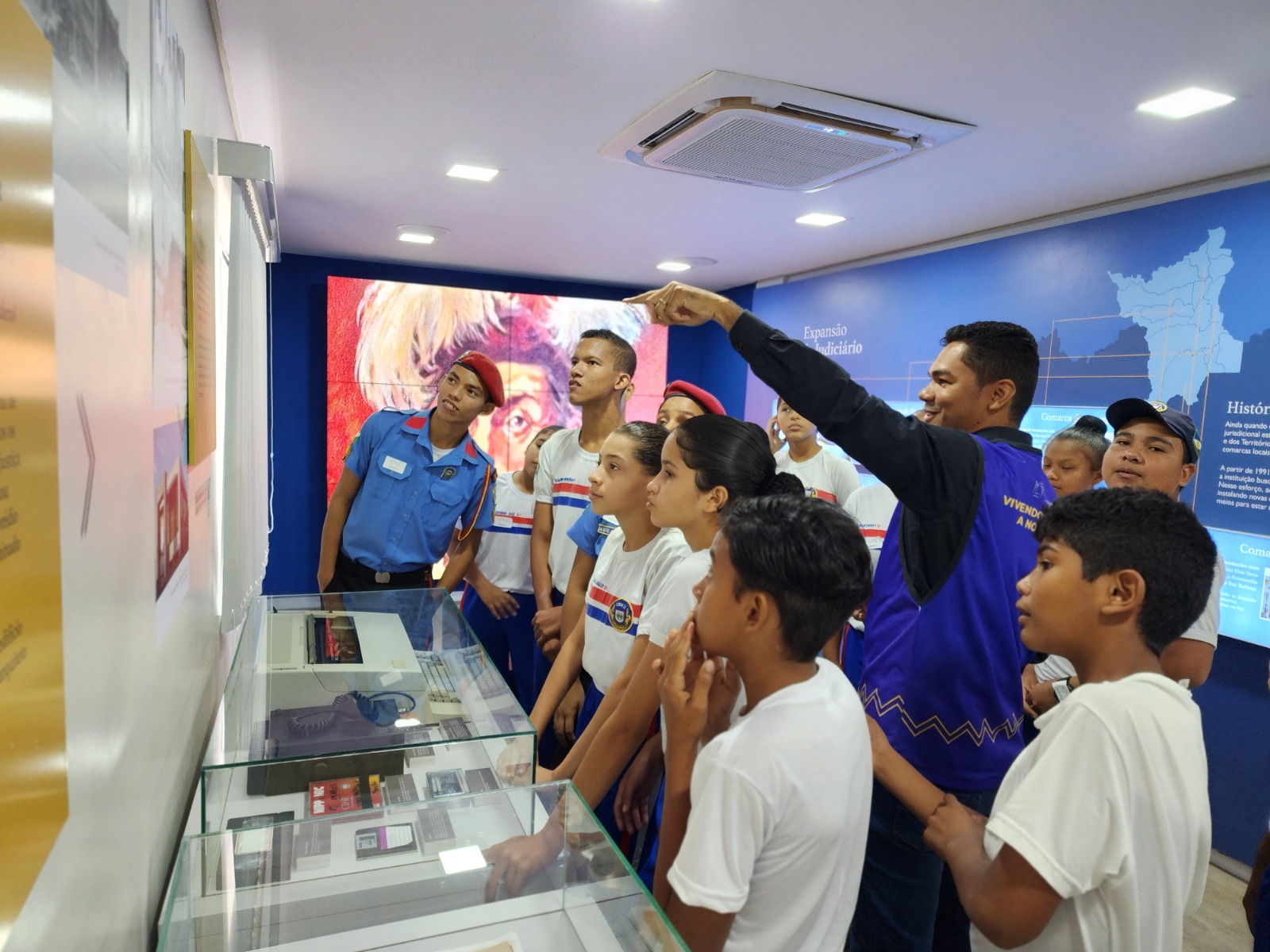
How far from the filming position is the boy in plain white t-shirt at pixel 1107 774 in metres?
1.03

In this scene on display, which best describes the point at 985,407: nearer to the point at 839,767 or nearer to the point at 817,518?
the point at 817,518

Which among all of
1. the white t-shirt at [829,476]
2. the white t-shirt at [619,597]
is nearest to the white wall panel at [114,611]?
the white t-shirt at [619,597]

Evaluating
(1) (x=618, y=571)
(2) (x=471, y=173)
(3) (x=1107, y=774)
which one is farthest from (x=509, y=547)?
(3) (x=1107, y=774)

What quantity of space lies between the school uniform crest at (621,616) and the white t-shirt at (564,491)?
1035 mm

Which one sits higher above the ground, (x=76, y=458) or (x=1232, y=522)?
(x=76, y=458)

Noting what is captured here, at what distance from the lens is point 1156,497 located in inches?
49.0

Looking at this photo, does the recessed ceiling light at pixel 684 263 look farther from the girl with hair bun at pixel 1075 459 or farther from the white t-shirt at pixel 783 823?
the white t-shirt at pixel 783 823

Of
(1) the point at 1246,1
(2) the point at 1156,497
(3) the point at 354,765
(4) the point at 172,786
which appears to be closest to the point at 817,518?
(2) the point at 1156,497

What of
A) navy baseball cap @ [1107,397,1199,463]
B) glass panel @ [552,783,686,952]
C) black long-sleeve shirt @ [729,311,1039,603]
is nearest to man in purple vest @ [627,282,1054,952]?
black long-sleeve shirt @ [729,311,1039,603]

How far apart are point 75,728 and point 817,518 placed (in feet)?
3.13

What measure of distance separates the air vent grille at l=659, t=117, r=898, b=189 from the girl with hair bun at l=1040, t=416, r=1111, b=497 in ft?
4.51

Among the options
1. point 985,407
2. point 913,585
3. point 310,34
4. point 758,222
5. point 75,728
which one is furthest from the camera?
point 758,222

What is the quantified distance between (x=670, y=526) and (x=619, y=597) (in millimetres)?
280

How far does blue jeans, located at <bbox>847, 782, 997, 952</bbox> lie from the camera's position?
1638 mm
